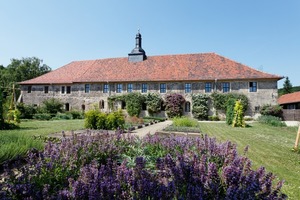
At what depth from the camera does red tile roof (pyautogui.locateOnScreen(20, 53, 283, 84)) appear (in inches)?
1032

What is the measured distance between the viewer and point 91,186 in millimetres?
2107

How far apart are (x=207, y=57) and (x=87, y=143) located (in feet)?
89.9

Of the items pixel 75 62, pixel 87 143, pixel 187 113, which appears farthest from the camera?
pixel 75 62

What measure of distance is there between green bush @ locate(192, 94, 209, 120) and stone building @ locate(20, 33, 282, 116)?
798 mm

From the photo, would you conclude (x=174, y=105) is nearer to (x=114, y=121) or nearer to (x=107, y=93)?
(x=107, y=93)

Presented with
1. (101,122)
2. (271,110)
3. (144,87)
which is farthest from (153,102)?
(101,122)

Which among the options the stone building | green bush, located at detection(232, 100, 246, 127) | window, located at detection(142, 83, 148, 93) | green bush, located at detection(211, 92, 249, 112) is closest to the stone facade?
the stone building

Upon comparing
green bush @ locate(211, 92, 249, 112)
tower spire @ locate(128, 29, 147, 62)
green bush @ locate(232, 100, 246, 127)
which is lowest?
green bush @ locate(232, 100, 246, 127)

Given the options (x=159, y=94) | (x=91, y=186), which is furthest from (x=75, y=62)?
(x=91, y=186)

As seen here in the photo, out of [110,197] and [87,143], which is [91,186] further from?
[87,143]

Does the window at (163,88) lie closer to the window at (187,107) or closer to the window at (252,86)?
the window at (187,107)

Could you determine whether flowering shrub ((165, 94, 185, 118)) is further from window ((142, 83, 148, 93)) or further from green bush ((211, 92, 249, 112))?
green bush ((211, 92, 249, 112))

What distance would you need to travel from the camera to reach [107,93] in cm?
2950

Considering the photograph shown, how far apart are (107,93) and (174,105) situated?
962cm
